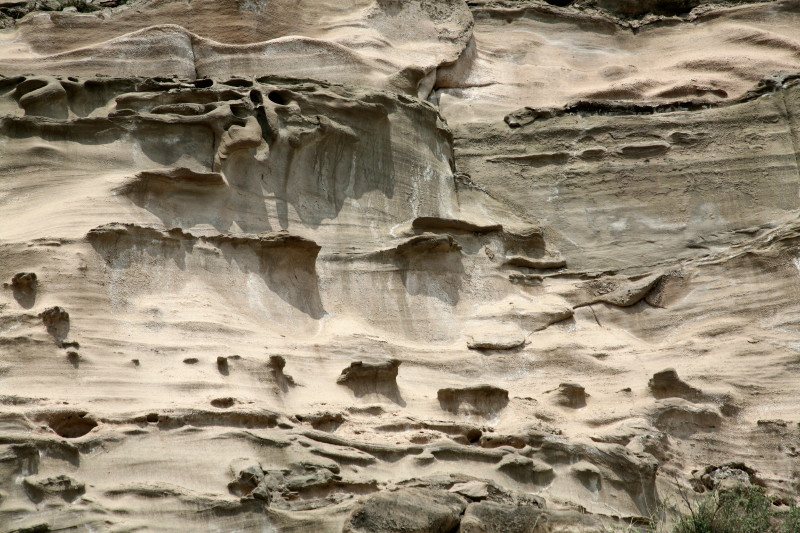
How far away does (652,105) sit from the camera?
1412 cm

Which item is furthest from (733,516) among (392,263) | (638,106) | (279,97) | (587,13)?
(587,13)

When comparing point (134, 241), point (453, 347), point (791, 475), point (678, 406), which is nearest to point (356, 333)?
point (453, 347)

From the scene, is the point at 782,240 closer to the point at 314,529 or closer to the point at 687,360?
the point at 687,360

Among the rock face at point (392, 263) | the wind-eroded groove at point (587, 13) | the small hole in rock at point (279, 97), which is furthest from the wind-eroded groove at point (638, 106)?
the small hole in rock at point (279, 97)

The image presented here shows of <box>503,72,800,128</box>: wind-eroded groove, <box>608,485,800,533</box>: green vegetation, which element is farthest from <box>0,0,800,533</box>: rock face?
<box>608,485,800,533</box>: green vegetation

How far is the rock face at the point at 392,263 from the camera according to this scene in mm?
9297

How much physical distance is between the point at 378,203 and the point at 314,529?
4.50 m

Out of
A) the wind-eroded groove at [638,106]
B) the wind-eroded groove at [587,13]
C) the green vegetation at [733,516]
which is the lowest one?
the green vegetation at [733,516]

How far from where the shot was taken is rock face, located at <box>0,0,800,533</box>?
30.5 ft

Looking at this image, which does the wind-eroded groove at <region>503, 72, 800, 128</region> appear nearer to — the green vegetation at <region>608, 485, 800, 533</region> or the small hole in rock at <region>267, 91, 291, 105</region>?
the small hole in rock at <region>267, 91, 291, 105</region>

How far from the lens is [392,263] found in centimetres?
1202

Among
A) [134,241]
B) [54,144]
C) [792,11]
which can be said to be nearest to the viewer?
[134,241]

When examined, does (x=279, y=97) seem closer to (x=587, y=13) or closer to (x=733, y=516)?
(x=587, y=13)

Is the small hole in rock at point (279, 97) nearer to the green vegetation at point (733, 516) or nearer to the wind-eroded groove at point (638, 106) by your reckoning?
the wind-eroded groove at point (638, 106)
